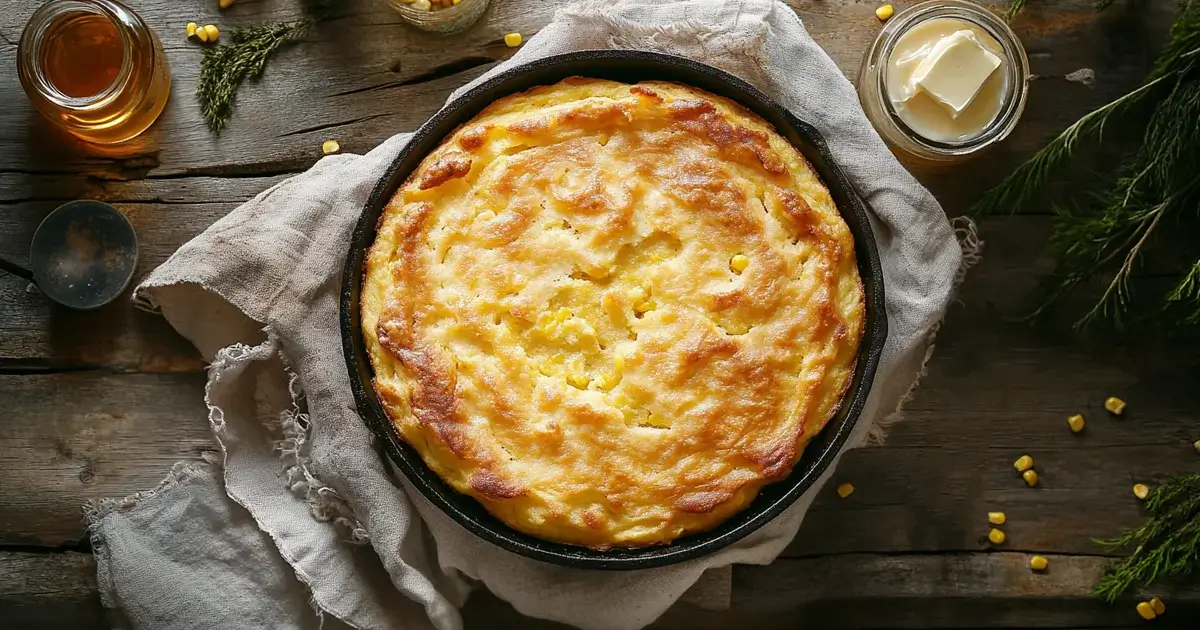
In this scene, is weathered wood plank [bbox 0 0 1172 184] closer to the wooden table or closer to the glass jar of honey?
the wooden table

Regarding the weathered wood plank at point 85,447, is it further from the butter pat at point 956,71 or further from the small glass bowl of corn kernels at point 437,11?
the butter pat at point 956,71

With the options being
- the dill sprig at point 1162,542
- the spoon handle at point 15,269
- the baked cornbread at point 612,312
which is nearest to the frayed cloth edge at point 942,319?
the baked cornbread at point 612,312

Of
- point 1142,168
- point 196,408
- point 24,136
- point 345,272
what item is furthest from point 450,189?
point 1142,168

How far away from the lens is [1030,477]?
399 centimetres

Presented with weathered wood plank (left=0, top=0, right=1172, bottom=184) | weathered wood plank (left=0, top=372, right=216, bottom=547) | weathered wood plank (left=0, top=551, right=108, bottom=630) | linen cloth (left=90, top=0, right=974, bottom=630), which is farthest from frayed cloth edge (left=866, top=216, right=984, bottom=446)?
weathered wood plank (left=0, top=551, right=108, bottom=630)

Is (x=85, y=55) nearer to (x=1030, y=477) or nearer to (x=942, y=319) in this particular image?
(x=942, y=319)

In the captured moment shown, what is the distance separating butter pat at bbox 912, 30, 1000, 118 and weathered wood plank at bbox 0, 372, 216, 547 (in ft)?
10.6

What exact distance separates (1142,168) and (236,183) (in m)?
3.76

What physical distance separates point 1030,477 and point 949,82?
1712 millimetres

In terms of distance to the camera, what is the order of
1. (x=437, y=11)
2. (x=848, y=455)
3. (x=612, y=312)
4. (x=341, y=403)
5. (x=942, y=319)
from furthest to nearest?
(x=848, y=455) < (x=942, y=319) < (x=437, y=11) < (x=341, y=403) < (x=612, y=312)

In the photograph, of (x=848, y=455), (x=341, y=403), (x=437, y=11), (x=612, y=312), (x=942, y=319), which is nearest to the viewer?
(x=612, y=312)

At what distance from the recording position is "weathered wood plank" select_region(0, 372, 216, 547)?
3.94 metres

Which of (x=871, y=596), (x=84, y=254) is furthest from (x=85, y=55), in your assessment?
(x=871, y=596)

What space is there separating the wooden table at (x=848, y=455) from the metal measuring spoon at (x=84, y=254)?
0.09 m
